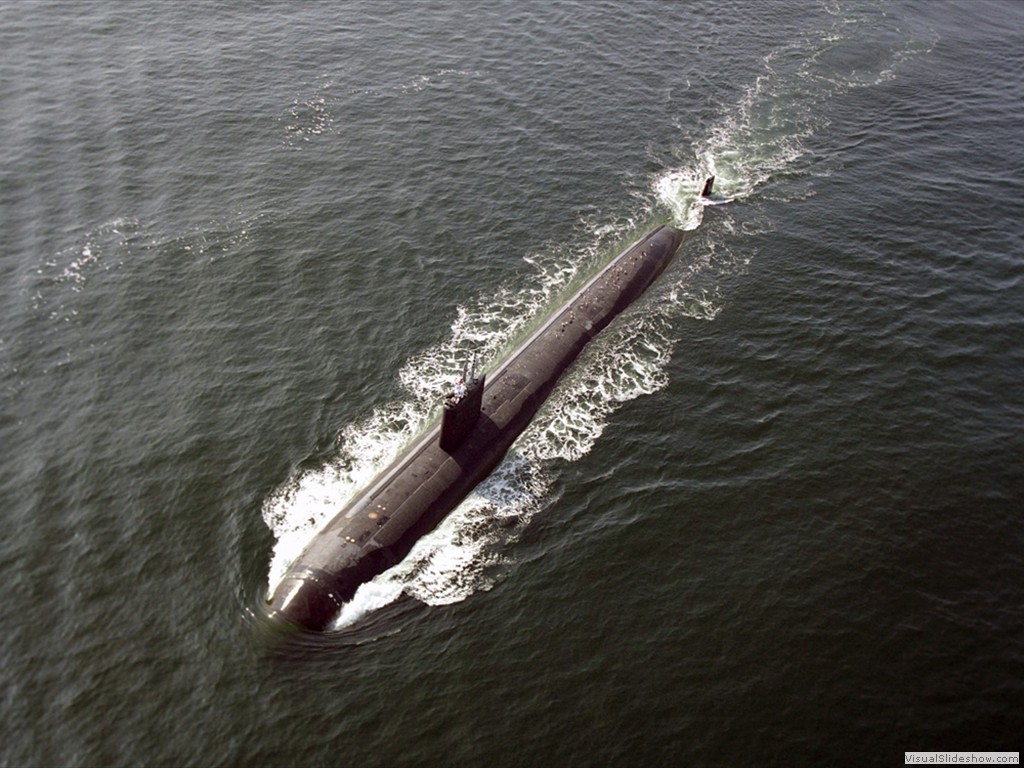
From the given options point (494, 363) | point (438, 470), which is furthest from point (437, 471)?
point (494, 363)

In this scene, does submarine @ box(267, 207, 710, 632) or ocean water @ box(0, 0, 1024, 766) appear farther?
submarine @ box(267, 207, 710, 632)

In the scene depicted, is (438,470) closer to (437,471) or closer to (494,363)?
(437,471)

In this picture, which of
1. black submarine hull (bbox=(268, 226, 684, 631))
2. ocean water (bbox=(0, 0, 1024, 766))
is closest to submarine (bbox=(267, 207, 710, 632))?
black submarine hull (bbox=(268, 226, 684, 631))

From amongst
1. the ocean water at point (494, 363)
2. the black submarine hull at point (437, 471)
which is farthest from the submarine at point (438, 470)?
the ocean water at point (494, 363)

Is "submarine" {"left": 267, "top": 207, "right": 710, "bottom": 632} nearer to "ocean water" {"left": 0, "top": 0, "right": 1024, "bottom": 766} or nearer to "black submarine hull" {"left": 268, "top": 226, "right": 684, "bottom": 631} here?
"black submarine hull" {"left": 268, "top": 226, "right": 684, "bottom": 631}

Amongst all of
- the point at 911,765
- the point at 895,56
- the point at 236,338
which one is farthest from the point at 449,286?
the point at 895,56

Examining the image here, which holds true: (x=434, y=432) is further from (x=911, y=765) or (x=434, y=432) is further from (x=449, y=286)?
(x=911, y=765)

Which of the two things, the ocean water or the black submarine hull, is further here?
the black submarine hull
